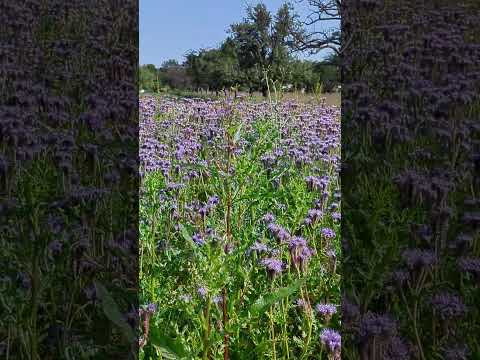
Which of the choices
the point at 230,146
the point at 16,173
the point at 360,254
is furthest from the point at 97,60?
the point at 360,254

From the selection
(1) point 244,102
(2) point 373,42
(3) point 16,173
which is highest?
(2) point 373,42

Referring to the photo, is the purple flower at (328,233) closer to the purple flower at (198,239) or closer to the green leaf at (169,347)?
the purple flower at (198,239)

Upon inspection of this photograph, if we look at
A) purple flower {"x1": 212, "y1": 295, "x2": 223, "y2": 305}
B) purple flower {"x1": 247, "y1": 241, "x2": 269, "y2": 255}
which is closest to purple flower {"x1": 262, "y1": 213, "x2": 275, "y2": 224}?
purple flower {"x1": 247, "y1": 241, "x2": 269, "y2": 255}

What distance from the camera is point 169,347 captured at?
947 millimetres

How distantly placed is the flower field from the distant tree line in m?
0.06

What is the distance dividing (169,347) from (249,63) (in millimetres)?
570

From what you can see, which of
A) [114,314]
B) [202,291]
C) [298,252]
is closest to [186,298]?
[202,291]

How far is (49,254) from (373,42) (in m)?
0.86

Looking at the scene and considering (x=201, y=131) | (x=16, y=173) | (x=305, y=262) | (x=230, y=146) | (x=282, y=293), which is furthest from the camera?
(x=201, y=131)

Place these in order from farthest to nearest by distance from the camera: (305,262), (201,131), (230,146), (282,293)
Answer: (201,131) < (305,262) < (230,146) < (282,293)

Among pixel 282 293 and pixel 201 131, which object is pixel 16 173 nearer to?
pixel 201 131

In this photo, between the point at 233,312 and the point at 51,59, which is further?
the point at 51,59

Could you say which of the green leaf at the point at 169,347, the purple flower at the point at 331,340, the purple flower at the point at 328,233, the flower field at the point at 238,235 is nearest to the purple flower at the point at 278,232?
the flower field at the point at 238,235

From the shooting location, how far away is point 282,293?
0.93 meters
